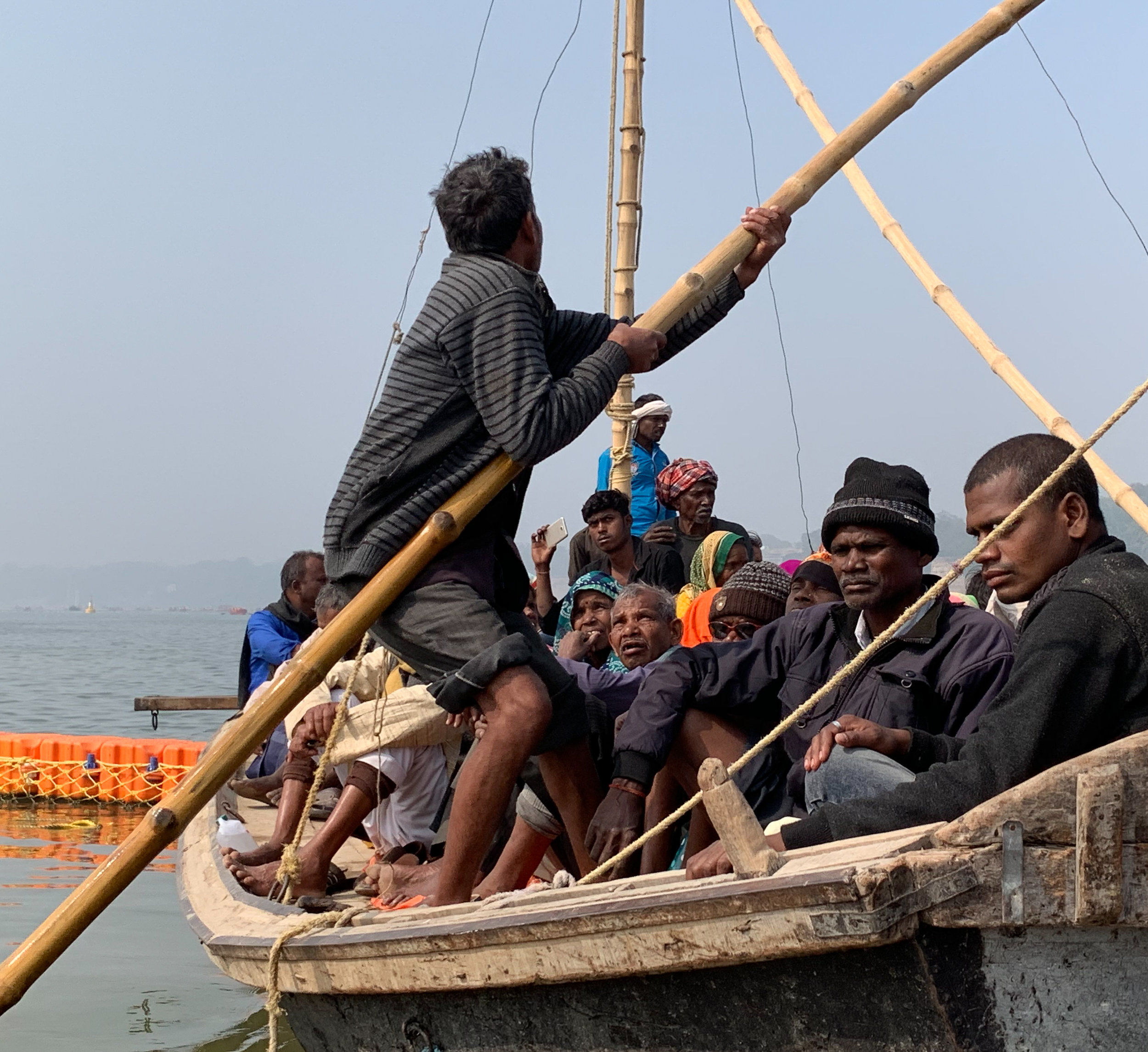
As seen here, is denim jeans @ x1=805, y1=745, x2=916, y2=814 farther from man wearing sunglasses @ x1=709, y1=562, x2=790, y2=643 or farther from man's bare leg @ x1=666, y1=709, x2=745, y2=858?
man wearing sunglasses @ x1=709, y1=562, x2=790, y2=643

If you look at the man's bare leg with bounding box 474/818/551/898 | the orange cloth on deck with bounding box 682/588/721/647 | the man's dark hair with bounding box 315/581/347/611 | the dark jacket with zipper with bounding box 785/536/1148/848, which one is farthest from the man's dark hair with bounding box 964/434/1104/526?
the man's dark hair with bounding box 315/581/347/611

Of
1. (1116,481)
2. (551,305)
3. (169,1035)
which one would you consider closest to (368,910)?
(551,305)

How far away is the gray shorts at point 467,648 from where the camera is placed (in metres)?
3.22

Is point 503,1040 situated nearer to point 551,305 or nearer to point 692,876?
point 692,876

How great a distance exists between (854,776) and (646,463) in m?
5.95

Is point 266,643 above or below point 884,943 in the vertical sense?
below

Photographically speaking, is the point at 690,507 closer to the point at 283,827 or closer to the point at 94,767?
the point at 283,827

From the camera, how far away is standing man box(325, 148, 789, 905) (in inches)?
126

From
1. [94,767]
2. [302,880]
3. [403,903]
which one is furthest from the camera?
[94,767]

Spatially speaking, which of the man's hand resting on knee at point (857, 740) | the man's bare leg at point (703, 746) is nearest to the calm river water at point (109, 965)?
the man's bare leg at point (703, 746)

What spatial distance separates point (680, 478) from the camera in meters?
7.48

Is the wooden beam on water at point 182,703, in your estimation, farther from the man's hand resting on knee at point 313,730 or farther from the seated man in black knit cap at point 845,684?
the seated man in black knit cap at point 845,684

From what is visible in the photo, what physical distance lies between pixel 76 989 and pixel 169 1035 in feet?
3.24

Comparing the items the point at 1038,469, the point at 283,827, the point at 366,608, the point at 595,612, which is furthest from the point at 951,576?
the point at 283,827
